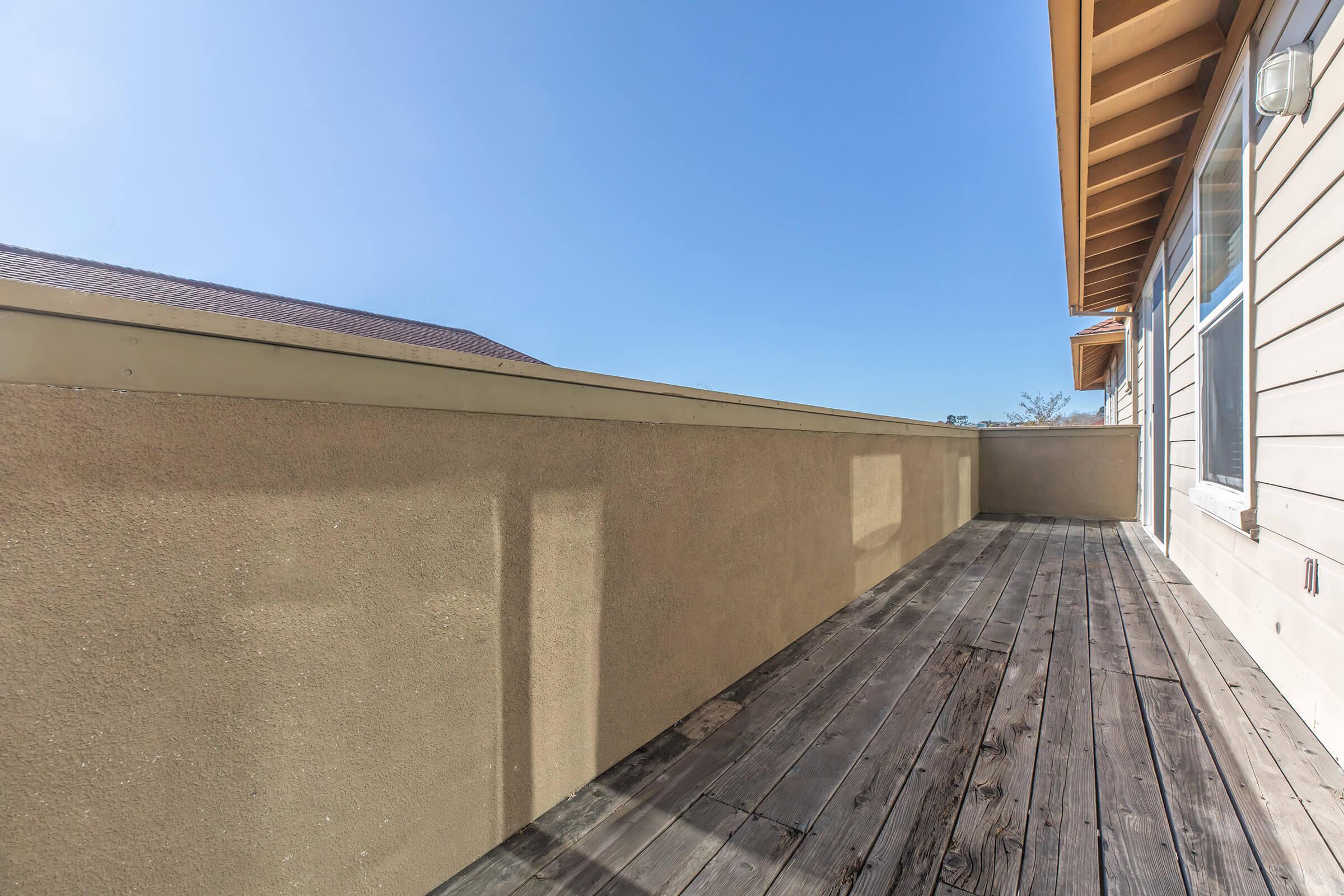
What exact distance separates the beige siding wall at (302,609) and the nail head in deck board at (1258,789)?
4.73 feet

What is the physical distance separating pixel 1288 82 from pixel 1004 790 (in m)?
2.26

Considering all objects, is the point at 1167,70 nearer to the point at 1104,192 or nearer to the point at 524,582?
the point at 1104,192

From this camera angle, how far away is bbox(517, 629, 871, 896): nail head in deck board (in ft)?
3.66

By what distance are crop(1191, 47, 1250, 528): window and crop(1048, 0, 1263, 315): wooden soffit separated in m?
0.27

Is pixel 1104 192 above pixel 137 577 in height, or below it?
above

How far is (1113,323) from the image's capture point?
7484 mm

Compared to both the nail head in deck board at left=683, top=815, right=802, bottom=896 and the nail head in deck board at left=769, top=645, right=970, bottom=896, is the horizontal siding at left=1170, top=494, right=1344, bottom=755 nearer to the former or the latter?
the nail head in deck board at left=769, top=645, right=970, bottom=896

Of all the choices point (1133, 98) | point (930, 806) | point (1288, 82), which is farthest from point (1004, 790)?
point (1133, 98)

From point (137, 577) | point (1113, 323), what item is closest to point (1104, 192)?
point (1113, 323)

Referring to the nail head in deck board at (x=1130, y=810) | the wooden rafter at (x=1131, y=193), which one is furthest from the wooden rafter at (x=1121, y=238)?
the nail head in deck board at (x=1130, y=810)

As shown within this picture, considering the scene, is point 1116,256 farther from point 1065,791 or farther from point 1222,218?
point 1065,791

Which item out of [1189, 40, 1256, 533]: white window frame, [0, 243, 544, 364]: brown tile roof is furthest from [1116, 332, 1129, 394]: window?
[0, 243, 544, 364]: brown tile roof

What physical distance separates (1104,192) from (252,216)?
2524cm

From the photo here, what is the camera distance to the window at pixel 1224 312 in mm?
2182
